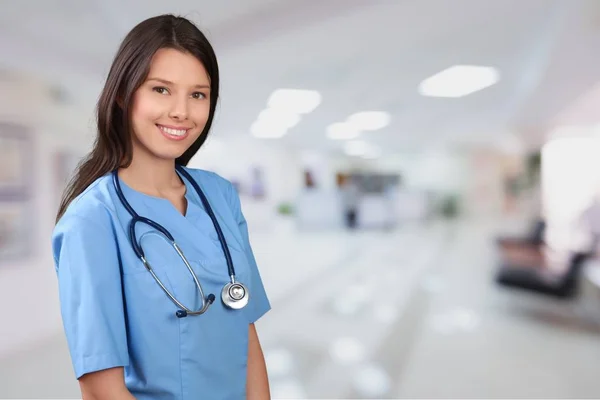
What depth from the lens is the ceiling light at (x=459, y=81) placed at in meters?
4.84

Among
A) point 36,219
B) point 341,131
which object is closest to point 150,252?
point 36,219

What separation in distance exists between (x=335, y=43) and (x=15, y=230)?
275cm

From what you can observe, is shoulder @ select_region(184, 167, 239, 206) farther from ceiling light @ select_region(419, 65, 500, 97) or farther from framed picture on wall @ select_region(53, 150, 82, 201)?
ceiling light @ select_region(419, 65, 500, 97)

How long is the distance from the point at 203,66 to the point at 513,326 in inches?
150

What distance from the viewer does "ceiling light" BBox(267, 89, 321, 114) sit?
193 inches

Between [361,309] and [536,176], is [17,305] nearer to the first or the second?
[361,309]

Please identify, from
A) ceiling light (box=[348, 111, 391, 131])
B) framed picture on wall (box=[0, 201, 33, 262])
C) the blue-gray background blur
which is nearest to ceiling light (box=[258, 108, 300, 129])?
the blue-gray background blur

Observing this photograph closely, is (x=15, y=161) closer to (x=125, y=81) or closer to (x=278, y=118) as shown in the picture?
(x=125, y=81)

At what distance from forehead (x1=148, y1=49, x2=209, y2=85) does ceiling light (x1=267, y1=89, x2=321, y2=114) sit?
3.82 meters

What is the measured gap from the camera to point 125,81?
0.85 metres

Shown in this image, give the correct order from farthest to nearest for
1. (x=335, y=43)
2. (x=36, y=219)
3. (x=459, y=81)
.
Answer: (x=459, y=81) → (x=36, y=219) → (x=335, y=43)

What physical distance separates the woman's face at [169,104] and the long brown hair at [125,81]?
0.01m

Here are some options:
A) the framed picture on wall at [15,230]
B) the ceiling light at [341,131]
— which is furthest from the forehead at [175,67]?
the ceiling light at [341,131]

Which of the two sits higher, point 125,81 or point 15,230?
point 125,81
